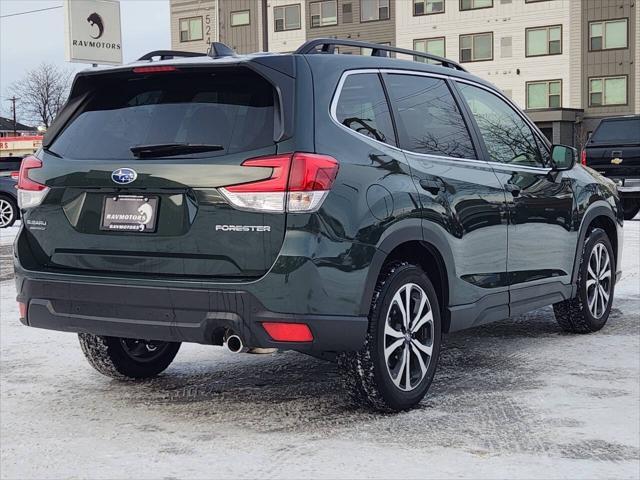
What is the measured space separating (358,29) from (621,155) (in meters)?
40.2

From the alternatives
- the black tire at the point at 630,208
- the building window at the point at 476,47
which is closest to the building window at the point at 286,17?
the building window at the point at 476,47

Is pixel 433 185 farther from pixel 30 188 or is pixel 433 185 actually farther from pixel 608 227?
pixel 608 227

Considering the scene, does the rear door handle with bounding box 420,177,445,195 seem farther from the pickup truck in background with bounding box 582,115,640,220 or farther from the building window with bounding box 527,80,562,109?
the building window with bounding box 527,80,562,109

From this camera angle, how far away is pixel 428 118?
5605 millimetres

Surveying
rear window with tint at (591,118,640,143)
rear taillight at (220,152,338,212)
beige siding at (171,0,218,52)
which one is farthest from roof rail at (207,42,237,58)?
beige siding at (171,0,218,52)

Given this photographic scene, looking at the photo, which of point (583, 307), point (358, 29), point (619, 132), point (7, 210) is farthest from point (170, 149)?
point (358, 29)

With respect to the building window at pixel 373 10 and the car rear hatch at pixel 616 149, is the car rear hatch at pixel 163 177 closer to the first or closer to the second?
the car rear hatch at pixel 616 149

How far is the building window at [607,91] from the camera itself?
49.6 metres

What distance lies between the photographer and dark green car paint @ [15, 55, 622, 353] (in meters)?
4.49

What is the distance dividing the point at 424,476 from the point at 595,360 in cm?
270

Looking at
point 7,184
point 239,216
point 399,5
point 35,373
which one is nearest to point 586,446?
point 239,216

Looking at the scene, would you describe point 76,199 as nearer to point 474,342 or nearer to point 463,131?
point 463,131

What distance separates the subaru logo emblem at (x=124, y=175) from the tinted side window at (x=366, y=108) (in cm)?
101

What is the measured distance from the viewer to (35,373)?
20.2 ft
